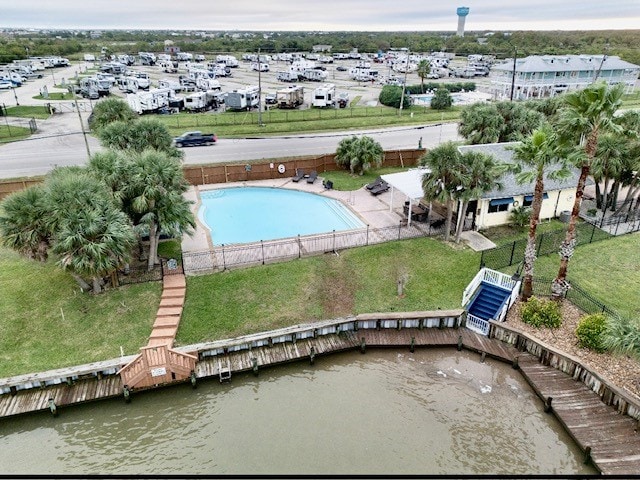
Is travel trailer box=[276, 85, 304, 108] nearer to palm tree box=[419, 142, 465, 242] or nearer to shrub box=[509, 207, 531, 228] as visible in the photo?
palm tree box=[419, 142, 465, 242]

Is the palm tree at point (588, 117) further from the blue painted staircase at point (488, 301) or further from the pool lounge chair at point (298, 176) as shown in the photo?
the pool lounge chair at point (298, 176)

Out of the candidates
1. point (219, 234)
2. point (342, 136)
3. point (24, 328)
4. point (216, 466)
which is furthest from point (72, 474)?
point (342, 136)

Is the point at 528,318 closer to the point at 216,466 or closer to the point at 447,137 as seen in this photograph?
the point at 216,466

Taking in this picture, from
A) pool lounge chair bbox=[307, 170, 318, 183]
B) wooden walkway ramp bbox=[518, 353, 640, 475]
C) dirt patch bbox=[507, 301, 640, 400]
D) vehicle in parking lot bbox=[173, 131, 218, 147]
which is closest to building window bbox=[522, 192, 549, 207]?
dirt patch bbox=[507, 301, 640, 400]

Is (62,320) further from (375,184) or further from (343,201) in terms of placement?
(375,184)

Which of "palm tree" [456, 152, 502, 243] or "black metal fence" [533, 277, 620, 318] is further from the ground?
"palm tree" [456, 152, 502, 243]

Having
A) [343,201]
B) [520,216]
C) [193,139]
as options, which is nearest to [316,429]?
[520,216]
